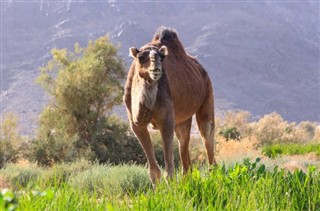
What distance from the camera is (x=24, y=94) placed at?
78.4 metres

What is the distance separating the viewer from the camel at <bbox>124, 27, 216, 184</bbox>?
21.4 ft

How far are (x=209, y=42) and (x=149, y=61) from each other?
103625 mm

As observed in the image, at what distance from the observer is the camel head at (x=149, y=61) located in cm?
621

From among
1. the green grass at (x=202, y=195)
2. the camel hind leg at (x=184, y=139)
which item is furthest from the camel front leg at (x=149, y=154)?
the camel hind leg at (x=184, y=139)

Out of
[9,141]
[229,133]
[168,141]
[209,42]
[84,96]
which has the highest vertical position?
[168,141]

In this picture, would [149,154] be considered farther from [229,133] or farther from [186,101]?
[229,133]

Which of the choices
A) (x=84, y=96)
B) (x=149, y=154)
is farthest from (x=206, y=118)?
(x=84, y=96)

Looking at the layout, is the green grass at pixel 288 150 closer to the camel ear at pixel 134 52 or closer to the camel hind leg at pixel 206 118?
the camel hind leg at pixel 206 118

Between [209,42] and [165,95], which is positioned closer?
[165,95]

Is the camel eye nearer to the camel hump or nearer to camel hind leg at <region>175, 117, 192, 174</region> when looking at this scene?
the camel hump

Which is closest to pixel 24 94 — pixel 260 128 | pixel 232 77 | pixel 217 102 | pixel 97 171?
pixel 217 102

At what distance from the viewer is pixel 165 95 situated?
22.2 ft

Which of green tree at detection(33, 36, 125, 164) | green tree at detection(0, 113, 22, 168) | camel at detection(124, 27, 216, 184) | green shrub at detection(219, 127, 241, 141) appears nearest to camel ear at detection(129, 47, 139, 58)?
camel at detection(124, 27, 216, 184)

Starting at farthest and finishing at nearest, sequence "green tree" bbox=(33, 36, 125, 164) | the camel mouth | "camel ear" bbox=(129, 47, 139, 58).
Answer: "green tree" bbox=(33, 36, 125, 164), "camel ear" bbox=(129, 47, 139, 58), the camel mouth
